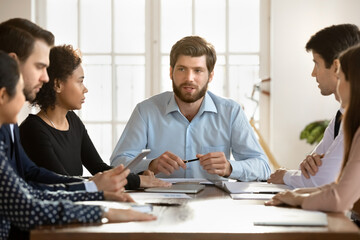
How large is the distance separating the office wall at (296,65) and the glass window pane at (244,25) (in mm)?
214

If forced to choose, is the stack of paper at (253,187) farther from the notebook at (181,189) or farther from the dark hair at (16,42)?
the dark hair at (16,42)

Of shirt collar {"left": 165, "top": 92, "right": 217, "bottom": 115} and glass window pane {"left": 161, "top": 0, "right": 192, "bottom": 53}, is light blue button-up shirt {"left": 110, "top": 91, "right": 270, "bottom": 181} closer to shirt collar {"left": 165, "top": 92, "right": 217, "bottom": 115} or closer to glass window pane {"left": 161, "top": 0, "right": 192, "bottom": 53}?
shirt collar {"left": 165, "top": 92, "right": 217, "bottom": 115}

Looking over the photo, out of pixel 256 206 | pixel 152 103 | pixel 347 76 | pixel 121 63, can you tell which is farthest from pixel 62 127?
pixel 121 63

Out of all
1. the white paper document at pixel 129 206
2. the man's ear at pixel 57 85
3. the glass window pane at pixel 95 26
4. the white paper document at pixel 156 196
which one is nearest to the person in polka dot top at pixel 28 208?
the white paper document at pixel 129 206

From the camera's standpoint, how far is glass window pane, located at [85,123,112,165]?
6.41 meters

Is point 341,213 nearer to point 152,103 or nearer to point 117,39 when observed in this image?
point 152,103

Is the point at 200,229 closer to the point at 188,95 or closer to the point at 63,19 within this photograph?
the point at 188,95

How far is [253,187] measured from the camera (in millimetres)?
2695

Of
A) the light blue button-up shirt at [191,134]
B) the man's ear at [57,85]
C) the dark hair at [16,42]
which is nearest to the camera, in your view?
the dark hair at [16,42]

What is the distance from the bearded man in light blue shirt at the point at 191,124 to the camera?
136 inches

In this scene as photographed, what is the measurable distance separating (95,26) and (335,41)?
12.4 feet

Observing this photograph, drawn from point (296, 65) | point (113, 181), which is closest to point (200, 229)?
point (113, 181)

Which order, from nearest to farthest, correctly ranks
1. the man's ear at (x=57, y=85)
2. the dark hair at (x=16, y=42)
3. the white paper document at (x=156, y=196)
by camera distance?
the white paper document at (x=156, y=196) → the dark hair at (x=16, y=42) → the man's ear at (x=57, y=85)

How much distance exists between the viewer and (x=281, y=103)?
608 cm
